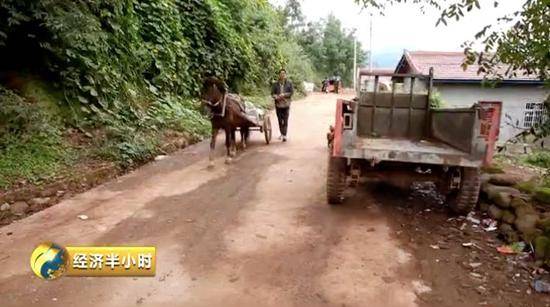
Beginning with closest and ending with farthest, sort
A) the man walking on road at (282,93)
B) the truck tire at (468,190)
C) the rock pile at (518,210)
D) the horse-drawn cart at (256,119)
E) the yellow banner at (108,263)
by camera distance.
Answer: the yellow banner at (108,263)
the rock pile at (518,210)
the truck tire at (468,190)
the horse-drawn cart at (256,119)
the man walking on road at (282,93)

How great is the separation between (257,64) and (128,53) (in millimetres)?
11610

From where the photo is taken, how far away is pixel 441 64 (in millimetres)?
20469

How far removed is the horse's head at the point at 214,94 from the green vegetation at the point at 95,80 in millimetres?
1592

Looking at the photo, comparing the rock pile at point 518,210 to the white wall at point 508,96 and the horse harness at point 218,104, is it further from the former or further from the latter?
the white wall at point 508,96

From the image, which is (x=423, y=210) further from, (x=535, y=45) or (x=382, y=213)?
(x=535, y=45)

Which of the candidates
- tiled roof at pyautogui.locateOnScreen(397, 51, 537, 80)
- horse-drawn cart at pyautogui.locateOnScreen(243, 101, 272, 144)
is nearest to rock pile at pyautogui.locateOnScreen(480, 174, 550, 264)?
horse-drawn cart at pyautogui.locateOnScreen(243, 101, 272, 144)

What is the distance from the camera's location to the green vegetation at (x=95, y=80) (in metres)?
7.37

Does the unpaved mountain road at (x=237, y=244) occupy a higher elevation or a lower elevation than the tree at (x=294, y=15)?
lower

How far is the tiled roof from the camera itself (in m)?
18.6

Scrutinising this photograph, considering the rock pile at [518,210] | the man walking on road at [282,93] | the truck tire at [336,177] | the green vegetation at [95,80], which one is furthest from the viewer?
the man walking on road at [282,93]

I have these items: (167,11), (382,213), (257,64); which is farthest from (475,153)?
(257,64)

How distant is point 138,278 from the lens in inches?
168

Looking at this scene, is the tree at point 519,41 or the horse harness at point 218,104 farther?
the horse harness at point 218,104

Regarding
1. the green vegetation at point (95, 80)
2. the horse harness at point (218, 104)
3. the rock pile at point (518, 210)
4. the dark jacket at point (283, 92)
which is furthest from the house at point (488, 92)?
the rock pile at point (518, 210)
